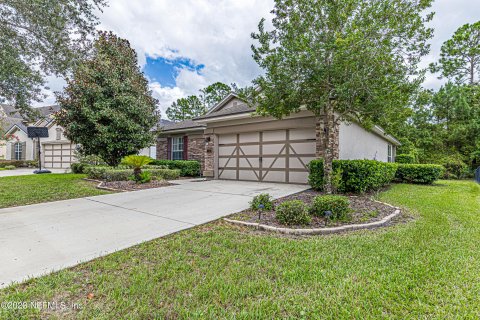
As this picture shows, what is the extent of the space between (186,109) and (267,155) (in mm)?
26958

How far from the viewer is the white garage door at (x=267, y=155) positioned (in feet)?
31.8

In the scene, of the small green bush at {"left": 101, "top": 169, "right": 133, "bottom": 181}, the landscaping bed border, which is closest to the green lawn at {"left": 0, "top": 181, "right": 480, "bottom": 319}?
the landscaping bed border

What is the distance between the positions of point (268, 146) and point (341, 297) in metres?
8.58

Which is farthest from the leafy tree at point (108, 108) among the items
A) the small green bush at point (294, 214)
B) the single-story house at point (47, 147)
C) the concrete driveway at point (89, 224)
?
the single-story house at point (47, 147)

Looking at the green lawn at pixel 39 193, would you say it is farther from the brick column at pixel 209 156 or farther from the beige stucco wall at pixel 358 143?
the beige stucco wall at pixel 358 143

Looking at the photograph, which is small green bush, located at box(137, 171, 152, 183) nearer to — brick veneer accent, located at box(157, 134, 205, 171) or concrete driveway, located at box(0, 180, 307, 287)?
concrete driveway, located at box(0, 180, 307, 287)

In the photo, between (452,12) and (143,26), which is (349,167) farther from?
(452,12)

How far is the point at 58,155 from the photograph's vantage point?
21.7 meters

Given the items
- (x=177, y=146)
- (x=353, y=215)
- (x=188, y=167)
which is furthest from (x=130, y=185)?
(x=353, y=215)

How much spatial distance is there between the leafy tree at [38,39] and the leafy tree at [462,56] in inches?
1126

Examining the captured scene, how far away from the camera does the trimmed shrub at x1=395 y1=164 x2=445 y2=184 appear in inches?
456

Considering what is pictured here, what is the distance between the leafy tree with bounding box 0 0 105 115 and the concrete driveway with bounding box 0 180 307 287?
12.0 feet

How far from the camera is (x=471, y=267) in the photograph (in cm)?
290

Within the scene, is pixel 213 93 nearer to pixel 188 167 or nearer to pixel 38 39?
pixel 188 167
